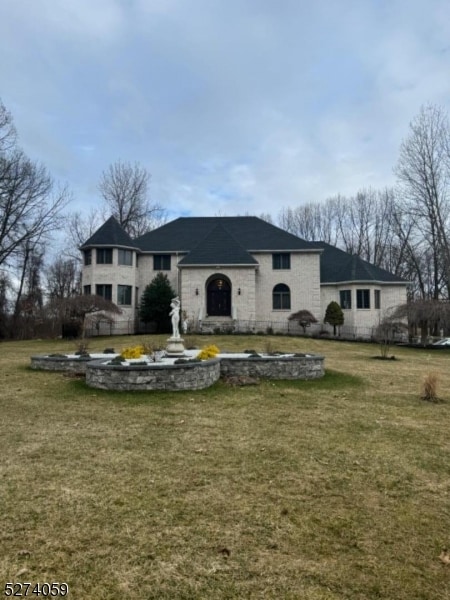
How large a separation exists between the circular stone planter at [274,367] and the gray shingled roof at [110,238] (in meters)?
19.3

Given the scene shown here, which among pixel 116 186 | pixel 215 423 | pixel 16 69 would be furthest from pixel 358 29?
pixel 116 186

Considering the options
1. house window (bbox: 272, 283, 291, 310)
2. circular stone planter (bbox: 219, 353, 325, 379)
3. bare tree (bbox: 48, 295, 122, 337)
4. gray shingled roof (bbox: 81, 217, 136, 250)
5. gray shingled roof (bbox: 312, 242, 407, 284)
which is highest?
gray shingled roof (bbox: 81, 217, 136, 250)

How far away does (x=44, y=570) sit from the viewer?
2910mm

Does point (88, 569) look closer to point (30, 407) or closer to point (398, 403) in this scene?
point (30, 407)

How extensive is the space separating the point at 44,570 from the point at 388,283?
3016 cm

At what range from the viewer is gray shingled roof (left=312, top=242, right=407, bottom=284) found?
29.3m

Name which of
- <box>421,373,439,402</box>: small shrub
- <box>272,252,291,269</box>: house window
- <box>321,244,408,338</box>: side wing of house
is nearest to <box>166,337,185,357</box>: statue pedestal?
<box>421,373,439,402</box>: small shrub

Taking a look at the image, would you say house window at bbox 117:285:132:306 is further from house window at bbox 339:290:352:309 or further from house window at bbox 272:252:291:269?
house window at bbox 339:290:352:309

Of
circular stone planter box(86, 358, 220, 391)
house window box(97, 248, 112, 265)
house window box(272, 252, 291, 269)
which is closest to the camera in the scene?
circular stone planter box(86, 358, 220, 391)

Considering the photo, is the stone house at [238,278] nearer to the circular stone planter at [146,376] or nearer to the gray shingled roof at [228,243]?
the gray shingled roof at [228,243]

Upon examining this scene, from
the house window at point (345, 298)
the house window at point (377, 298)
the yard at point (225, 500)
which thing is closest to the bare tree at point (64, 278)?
the house window at point (345, 298)

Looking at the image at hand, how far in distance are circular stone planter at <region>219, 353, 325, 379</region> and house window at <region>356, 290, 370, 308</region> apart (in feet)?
61.5

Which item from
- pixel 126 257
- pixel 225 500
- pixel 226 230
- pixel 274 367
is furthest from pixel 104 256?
pixel 225 500

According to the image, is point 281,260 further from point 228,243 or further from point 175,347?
point 175,347
